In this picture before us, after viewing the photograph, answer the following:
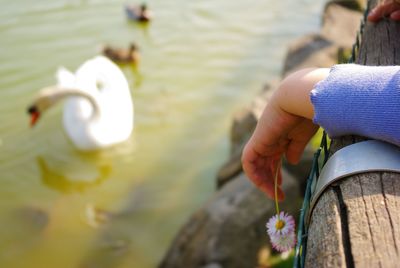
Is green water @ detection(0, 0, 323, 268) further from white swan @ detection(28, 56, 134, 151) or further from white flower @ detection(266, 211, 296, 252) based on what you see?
white flower @ detection(266, 211, 296, 252)

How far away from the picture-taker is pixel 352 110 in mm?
1095

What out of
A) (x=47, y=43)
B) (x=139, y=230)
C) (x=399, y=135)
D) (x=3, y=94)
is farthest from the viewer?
(x=47, y=43)

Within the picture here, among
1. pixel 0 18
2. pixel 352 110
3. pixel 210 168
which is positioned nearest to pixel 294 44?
pixel 210 168

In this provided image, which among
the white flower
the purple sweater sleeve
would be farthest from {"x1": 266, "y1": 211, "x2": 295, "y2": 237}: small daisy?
the purple sweater sleeve

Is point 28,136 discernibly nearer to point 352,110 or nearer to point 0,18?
point 0,18

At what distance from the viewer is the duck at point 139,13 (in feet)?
22.4

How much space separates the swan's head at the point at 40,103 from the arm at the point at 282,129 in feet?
12.2

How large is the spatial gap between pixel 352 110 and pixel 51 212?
359 centimetres

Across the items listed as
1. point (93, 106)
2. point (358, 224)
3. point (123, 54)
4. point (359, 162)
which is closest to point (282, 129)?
point (359, 162)

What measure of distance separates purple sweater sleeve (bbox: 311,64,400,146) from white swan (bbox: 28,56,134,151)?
3.96 m

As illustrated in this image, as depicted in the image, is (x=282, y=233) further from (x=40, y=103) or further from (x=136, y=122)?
(x=136, y=122)

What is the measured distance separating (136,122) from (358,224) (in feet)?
15.1

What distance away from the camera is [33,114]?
4.92 metres

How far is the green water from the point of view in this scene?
13.3 ft
